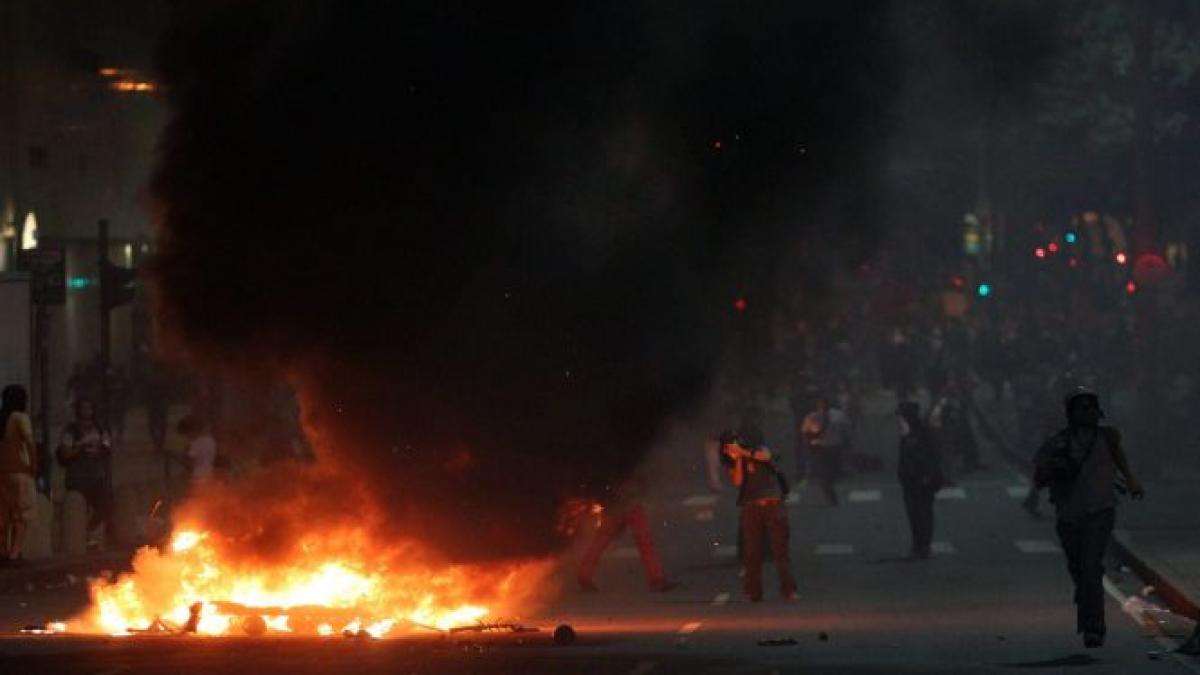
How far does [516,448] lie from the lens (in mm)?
18922

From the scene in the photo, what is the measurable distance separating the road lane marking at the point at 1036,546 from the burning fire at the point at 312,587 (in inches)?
451

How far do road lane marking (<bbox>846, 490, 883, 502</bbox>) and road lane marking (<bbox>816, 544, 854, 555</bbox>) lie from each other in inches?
324

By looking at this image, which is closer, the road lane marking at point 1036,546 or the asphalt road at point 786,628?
the asphalt road at point 786,628

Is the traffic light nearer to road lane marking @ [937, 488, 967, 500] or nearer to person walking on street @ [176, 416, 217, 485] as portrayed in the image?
person walking on street @ [176, 416, 217, 485]

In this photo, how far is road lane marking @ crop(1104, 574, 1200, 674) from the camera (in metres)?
17.1

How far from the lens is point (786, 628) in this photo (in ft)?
66.6

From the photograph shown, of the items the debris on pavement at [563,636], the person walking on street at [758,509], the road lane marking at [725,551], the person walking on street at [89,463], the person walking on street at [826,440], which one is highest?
the person walking on street at [826,440]

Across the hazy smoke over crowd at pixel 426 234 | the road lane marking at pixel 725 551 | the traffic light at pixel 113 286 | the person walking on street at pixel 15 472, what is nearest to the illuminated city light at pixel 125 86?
the traffic light at pixel 113 286

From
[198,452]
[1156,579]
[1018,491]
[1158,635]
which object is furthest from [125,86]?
[1158,635]

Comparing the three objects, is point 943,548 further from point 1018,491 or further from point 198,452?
point 1018,491

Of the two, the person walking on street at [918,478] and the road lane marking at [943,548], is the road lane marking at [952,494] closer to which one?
the road lane marking at [943,548]

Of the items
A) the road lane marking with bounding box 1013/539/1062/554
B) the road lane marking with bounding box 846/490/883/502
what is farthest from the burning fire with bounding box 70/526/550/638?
the road lane marking with bounding box 846/490/883/502

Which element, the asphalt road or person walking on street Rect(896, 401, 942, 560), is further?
person walking on street Rect(896, 401, 942, 560)

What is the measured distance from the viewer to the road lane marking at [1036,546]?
2941 cm
